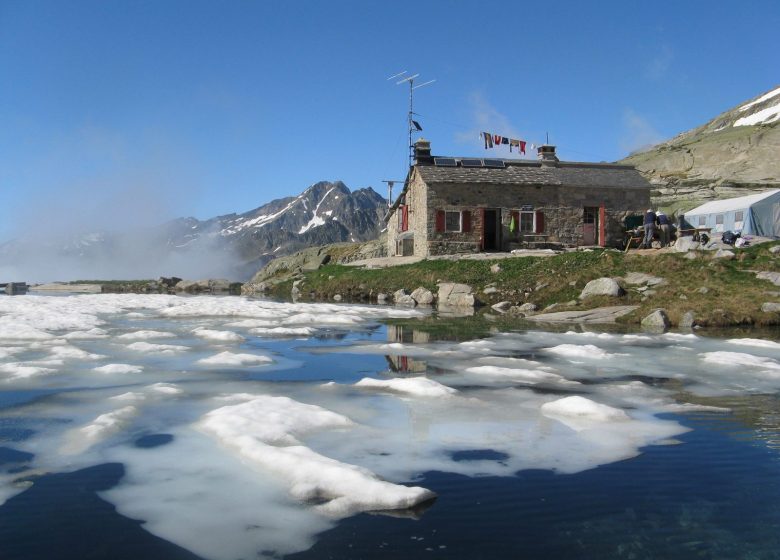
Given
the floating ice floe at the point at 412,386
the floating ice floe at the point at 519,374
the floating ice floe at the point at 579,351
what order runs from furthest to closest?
the floating ice floe at the point at 579,351
the floating ice floe at the point at 519,374
the floating ice floe at the point at 412,386

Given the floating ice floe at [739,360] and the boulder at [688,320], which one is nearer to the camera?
the floating ice floe at [739,360]

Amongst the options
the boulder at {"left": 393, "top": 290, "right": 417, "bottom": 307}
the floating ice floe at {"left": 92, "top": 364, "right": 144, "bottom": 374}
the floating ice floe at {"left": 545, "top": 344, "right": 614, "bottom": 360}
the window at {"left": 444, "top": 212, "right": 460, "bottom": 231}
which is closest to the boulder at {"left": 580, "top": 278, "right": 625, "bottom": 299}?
the boulder at {"left": 393, "top": 290, "right": 417, "bottom": 307}

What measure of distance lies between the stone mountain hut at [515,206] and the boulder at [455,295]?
902 cm

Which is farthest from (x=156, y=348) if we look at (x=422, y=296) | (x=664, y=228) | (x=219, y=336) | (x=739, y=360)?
(x=664, y=228)

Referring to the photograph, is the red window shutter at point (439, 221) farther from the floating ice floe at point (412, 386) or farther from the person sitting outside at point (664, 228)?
the floating ice floe at point (412, 386)

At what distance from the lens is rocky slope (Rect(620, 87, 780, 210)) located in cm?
5641

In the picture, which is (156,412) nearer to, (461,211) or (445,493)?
(445,493)

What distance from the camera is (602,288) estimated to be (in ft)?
68.5

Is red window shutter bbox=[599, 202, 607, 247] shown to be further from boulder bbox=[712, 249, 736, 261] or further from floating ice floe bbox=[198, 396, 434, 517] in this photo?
floating ice floe bbox=[198, 396, 434, 517]

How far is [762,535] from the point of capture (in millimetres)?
4047

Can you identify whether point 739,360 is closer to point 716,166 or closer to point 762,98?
point 716,166

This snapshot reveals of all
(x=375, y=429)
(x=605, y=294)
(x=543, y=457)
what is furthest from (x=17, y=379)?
(x=605, y=294)

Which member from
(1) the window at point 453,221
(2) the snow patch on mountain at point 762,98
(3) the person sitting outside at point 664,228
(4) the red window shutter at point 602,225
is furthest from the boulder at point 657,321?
(2) the snow patch on mountain at point 762,98

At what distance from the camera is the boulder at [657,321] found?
662 inches
